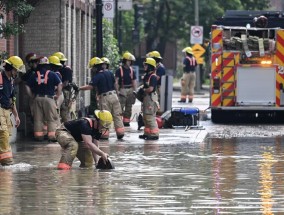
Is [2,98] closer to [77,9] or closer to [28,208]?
[28,208]

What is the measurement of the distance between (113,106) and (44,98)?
1610mm

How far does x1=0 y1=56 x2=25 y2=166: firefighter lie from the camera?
19344 mm

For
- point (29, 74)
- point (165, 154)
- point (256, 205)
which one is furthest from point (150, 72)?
point (256, 205)

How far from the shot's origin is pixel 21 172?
1842cm

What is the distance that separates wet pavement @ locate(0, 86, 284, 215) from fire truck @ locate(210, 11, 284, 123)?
211 inches

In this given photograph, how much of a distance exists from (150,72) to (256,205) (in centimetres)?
1148

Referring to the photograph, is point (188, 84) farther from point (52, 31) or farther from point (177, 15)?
point (177, 15)

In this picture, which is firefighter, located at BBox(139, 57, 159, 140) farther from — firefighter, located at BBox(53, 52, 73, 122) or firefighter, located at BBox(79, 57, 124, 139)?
firefighter, located at BBox(53, 52, 73, 122)

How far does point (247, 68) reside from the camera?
31.1 metres

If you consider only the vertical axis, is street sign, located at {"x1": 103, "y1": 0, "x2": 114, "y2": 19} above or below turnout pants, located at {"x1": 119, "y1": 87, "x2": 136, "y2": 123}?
above

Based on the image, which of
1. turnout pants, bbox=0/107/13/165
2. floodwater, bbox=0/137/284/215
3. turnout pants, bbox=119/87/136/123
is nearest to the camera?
floodwater, bbox=0/137/284/215

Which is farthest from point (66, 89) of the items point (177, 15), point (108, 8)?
point (177, 15)

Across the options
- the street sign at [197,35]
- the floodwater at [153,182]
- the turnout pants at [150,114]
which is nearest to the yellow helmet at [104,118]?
the floodwater at [153,182]

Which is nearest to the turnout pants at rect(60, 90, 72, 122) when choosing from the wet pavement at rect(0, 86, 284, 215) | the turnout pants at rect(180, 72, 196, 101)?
the wet pavement at rect(0, 86, 284, 215)
